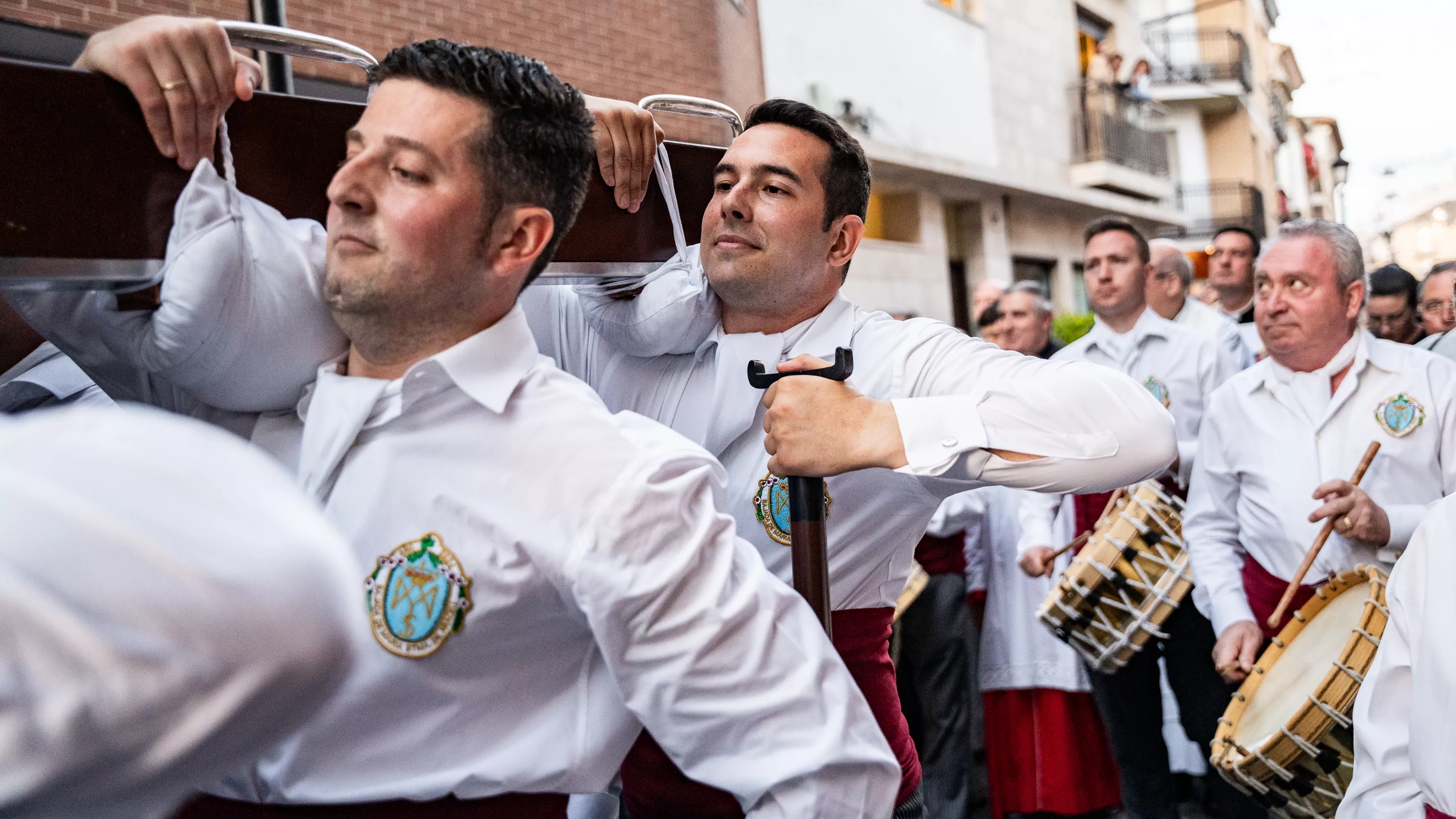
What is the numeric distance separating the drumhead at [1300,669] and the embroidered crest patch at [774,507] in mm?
1163

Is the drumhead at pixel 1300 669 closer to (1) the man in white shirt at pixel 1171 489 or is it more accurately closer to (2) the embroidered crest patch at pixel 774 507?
(1) the man in white shirt at pixel 1171 489

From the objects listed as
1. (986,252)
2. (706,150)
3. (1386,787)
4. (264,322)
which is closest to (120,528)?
(264,322)

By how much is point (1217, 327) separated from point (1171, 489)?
161 cm

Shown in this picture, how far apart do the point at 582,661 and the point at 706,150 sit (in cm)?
100

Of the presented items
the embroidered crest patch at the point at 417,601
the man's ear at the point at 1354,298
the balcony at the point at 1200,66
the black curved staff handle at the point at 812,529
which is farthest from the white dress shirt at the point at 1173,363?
the balcony at the point at 1200,66

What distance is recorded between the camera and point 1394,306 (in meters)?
5.34

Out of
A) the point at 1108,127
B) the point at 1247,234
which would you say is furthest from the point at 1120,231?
the point at 1108,127

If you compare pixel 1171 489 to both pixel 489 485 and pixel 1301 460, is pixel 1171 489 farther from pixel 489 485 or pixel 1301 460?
pixel 489 485

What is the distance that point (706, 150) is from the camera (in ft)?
6.81

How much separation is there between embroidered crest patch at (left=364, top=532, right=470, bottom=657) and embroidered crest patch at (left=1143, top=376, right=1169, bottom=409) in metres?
3.39

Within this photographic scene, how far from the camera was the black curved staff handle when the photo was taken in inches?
62.7

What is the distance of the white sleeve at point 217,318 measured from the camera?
1.28m

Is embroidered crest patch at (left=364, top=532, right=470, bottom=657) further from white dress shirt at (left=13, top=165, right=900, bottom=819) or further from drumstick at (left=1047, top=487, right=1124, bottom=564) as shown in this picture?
drumstick at (left=1047, top=487, right=1124, bottom=564)

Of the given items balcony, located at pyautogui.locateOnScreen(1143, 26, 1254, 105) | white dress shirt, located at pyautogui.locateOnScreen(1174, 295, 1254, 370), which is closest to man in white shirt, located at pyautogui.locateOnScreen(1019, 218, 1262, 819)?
white dress shirt, located at pyautogui.locateOnScreen(1174, 295, 1254, 370)
